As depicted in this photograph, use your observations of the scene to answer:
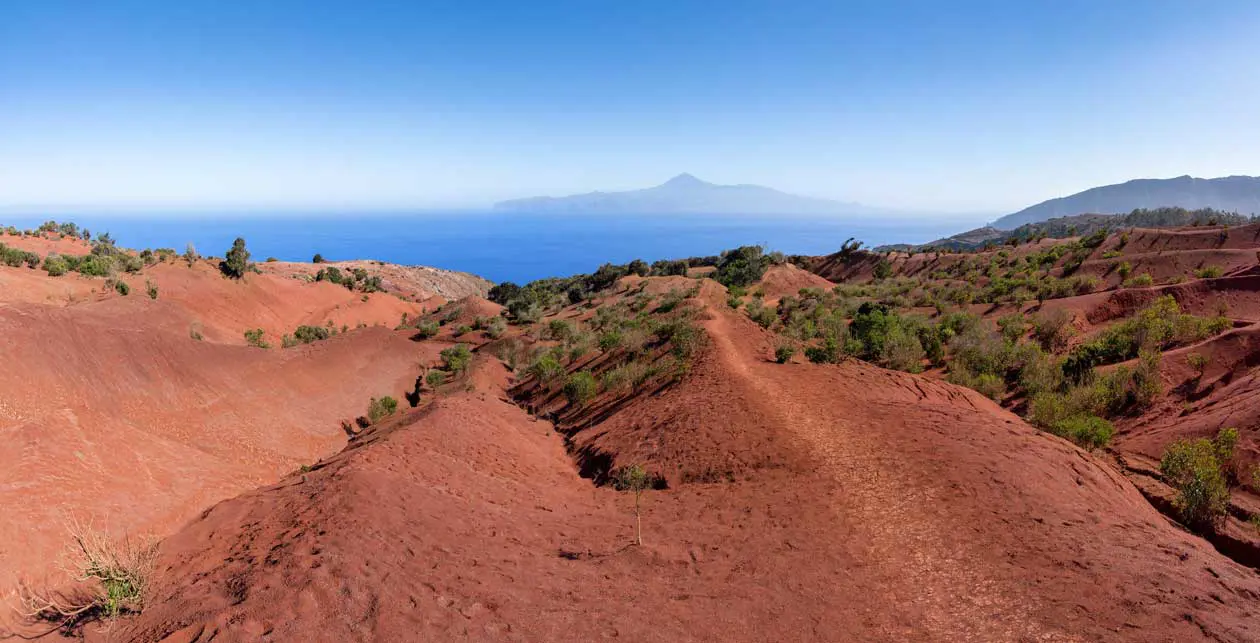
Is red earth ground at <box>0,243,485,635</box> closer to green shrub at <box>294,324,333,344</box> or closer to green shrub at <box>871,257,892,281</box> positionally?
green shrub at <box>294,324,333,344</box>

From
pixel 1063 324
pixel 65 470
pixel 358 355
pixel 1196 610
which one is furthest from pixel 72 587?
pixel 1063 324

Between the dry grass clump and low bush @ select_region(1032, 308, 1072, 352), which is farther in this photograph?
low bush @ select_region(1032, 308, 1072, 352)

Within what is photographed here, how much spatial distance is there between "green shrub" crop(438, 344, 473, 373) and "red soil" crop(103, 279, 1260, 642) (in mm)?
10749

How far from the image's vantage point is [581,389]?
661 inches

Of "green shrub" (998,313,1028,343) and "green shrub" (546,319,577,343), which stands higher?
"green shrub" (998,313,1028,343)

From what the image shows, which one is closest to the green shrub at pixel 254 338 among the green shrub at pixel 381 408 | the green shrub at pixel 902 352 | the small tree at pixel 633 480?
the green shrub at pixel 381 408

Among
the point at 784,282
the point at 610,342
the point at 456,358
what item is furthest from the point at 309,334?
the point at 784,282

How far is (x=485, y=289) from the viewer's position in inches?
2879

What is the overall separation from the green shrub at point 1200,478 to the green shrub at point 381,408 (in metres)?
20.5

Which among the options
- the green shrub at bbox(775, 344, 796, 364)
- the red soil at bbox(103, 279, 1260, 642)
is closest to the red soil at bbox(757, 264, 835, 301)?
the green shrub at bbox(775, 344, 796, 364)

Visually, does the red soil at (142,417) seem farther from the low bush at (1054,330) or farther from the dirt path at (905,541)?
the low bush at (1054,330)

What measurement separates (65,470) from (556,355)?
15.3 metres

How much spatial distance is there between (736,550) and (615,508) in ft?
9.68

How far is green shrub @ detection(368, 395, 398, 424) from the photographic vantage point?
57.8 ft
